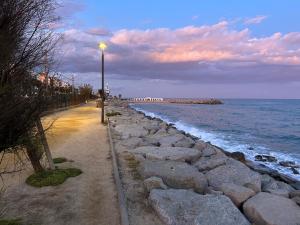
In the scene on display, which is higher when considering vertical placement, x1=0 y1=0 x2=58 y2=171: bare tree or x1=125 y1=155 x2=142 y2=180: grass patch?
x1=0 y1=0 x2=58 y2=171: bare tree

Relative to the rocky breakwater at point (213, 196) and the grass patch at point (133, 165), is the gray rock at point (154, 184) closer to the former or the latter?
the rocky breakwater at point (213, 196)

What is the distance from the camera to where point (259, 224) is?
7.65 metres

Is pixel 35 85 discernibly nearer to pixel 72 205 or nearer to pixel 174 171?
pixel 72 205

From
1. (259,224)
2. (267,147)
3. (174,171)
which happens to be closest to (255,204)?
(259,224)

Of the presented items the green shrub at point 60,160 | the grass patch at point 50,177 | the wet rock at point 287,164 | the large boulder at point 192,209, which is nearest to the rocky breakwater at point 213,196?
the large boulder at point 192,209

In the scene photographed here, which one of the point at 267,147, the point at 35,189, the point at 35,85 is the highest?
the point at 35,85

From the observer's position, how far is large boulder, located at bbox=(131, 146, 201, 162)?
43.8ft

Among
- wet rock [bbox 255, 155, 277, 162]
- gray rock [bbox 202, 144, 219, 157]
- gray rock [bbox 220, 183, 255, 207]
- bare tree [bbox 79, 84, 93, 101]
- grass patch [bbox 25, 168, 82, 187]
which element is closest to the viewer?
gray rock [bbox 220, 183, 255, 207]

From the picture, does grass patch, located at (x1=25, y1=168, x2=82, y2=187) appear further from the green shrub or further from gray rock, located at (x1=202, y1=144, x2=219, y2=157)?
gray rock, located at (x1=202, y1=144, x2=219, y2=157)

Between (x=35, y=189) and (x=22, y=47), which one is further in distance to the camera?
(x=35, y=189)

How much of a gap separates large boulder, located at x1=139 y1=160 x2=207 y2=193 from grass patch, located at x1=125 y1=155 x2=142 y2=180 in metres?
0.19

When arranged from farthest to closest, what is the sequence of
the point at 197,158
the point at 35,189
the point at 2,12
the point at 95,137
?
the point at 95,137 → the point at 197,158 → the point at 35,189 → the point at 2,12

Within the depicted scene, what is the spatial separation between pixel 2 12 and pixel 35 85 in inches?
60.2

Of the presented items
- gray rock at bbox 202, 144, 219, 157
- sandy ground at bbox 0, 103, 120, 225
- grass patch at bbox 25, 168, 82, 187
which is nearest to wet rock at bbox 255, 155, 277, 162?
gray rock at bbox 202, 144, 219, 157
